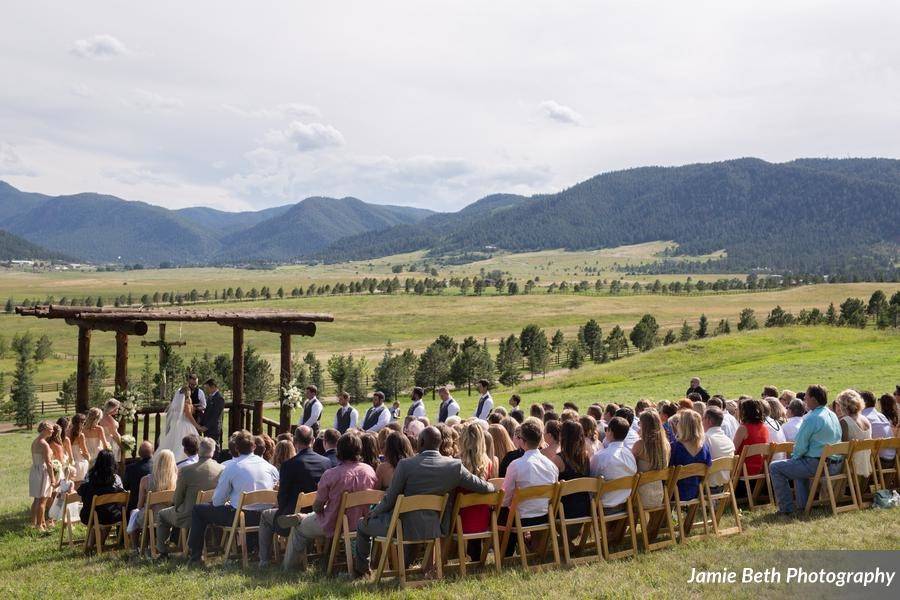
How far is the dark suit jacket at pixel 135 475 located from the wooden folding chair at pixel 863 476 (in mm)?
8931

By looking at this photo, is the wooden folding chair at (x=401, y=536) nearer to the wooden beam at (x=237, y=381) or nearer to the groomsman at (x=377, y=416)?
the groomsman at (x=377, y=416)

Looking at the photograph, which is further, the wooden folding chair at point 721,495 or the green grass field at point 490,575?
the wooden folding chair at point 721,495

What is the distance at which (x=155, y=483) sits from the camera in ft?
30.9

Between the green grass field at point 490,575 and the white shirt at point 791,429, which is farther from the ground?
the white shirt at point 791,429

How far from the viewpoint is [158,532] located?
893 centimetres

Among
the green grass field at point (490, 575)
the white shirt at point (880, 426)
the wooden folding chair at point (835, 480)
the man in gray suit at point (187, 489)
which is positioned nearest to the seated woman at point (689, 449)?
the green grass field at point (490, 575)

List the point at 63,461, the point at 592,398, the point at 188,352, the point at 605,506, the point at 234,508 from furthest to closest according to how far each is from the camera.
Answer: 1. the point at 188,352
2. the point at 592,398
3. the point at 63,461
4. the point at 234,508
5. the point at 605,506

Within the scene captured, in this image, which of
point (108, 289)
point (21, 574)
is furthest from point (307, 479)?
point (108, 289)

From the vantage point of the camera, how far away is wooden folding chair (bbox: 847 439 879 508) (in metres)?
8.99

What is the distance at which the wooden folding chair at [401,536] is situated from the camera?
6.98 metres

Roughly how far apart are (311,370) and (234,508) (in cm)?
5415

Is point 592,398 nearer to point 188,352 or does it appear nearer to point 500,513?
point 500,513

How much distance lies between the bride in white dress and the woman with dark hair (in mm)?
6975

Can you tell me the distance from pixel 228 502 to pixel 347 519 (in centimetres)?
173
